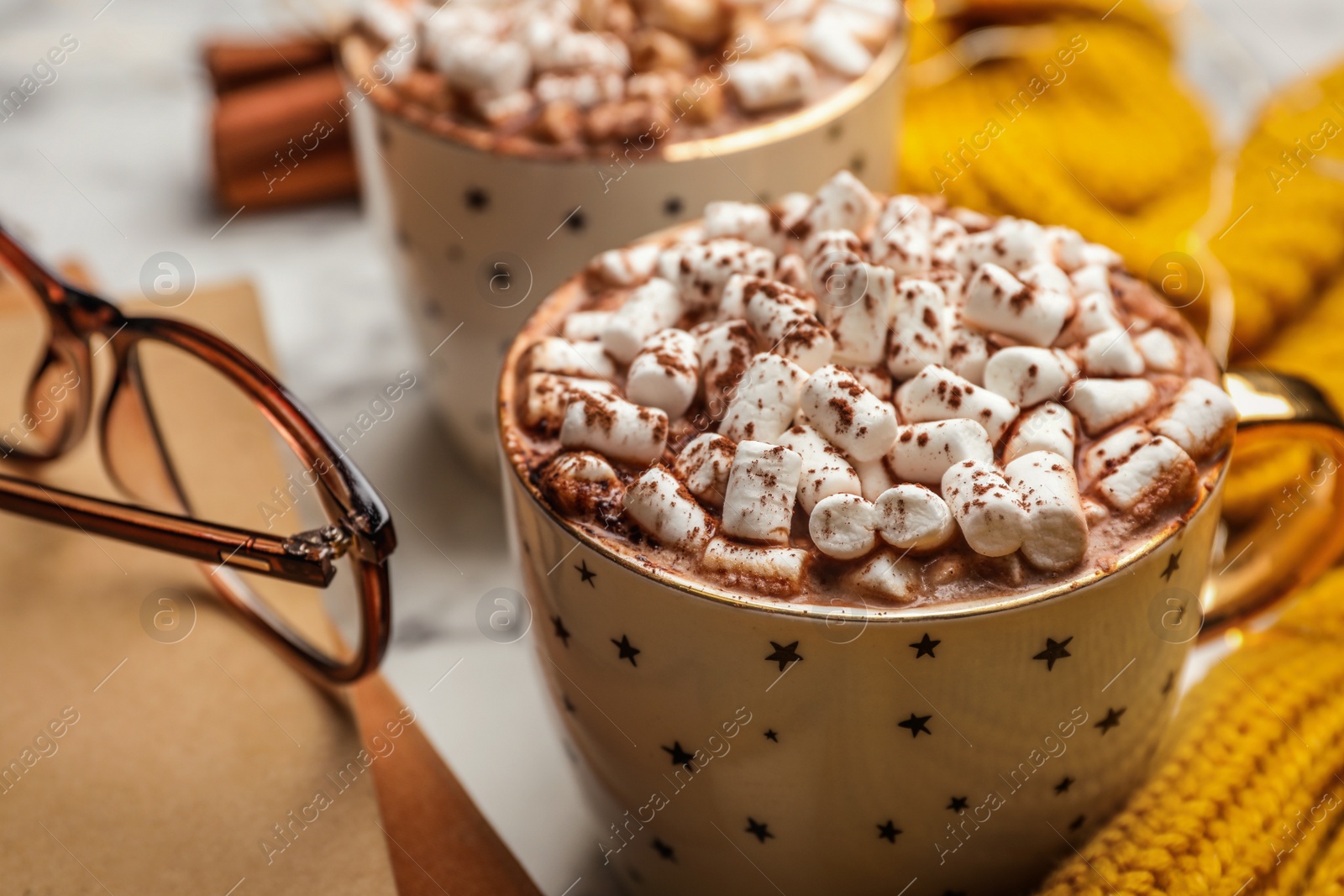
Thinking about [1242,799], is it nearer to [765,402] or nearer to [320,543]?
[765,402]

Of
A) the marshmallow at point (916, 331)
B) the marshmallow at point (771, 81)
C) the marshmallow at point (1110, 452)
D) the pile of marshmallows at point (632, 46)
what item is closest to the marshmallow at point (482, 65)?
the pile of marshmallows at point (632, 46)

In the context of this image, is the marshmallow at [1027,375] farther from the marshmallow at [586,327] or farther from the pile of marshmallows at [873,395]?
the marshmallow at [586,327]

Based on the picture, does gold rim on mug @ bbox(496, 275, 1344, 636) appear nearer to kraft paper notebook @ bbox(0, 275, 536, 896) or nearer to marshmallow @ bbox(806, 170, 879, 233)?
marshmallow @ bbox(806, 170, 879, 233)

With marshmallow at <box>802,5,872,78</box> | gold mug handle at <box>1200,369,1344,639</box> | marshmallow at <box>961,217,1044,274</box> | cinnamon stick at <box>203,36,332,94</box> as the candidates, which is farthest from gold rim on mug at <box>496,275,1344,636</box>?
cinnamon stick at <box>203,36,332,94</box>

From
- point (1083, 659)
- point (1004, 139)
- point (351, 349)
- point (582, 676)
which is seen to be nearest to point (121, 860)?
point (582, 676)

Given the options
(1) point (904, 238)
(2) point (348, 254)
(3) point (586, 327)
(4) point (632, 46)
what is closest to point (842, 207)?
(1) point (904, 238)

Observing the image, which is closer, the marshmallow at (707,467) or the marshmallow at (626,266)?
the marshmallow at (707,467)
